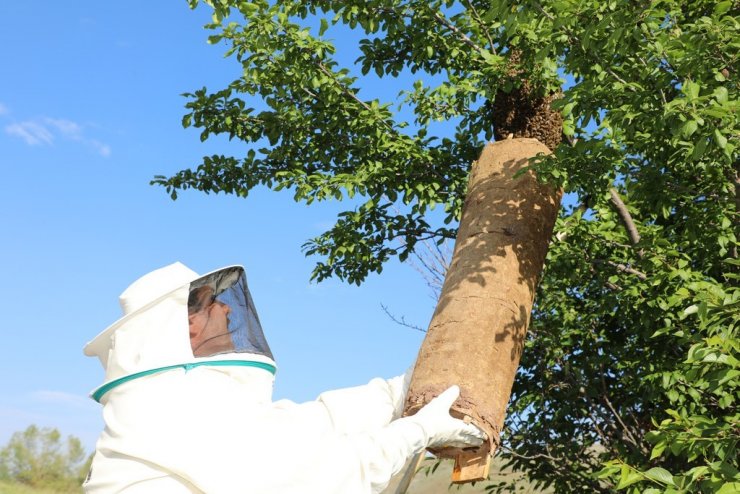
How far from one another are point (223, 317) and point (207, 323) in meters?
0.10

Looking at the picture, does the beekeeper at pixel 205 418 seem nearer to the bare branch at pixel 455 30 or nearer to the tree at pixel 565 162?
the tree at pixel 565 162

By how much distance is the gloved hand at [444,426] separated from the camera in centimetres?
373

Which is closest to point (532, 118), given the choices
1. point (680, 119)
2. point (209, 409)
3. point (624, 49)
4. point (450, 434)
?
point (624, 49)

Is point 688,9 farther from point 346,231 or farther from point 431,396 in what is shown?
point 431,396

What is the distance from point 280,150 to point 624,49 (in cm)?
539

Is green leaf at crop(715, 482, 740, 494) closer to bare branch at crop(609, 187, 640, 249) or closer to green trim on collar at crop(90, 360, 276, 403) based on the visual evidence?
green trim on collar at crop(90, 360, 276, 403)

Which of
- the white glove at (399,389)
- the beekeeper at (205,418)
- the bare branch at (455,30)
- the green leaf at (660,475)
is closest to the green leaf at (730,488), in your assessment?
the green leaf at (660,475)

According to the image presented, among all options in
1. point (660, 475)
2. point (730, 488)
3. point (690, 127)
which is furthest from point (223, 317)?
point (690, 127)

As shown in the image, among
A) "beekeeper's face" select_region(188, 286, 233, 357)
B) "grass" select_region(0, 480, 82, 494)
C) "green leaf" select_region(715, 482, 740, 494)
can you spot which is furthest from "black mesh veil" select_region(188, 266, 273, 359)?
Result: "grass" select_region(0, 480, 82, 494)

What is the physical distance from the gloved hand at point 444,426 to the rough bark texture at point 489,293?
0.09 meters

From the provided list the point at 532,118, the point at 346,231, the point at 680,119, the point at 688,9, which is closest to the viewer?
the point at 680,119

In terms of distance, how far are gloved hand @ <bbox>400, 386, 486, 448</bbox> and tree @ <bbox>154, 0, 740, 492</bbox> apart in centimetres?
147

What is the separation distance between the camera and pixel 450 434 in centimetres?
394

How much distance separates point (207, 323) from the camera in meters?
3.61
